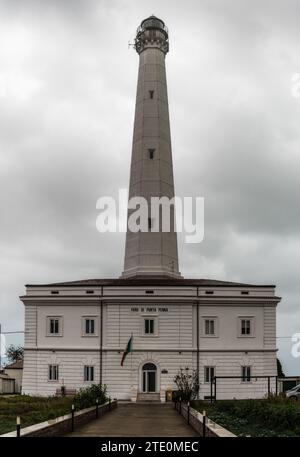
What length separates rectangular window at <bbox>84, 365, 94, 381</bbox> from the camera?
4384cm

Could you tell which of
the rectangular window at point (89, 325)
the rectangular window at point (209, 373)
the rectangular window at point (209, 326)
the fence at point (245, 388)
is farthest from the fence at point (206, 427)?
the rectangular window at point (89, 325)

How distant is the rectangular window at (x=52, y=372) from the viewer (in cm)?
4422

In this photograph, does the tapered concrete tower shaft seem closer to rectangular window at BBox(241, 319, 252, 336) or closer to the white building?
the white building

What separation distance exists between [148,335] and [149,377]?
2659mm

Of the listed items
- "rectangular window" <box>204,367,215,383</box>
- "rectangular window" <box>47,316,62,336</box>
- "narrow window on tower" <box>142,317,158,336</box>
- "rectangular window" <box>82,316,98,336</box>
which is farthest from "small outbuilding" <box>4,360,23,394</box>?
"rectangular window" <box>204,367,215,383</box>

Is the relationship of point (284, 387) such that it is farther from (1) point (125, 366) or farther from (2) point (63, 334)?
(2) point (63, 334)

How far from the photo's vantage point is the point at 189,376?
41844 millimetres

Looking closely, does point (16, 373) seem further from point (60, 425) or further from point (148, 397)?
point (60, 425)

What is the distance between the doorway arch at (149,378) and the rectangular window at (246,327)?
20.3ft

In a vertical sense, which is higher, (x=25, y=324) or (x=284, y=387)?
(x=25, y=324)

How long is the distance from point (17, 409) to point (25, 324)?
60.1 feet

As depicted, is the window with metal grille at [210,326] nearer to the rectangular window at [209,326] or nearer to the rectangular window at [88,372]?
the rectangular window at [209,326]

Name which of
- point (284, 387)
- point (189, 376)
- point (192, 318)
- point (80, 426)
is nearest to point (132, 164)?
point (192, 318)
